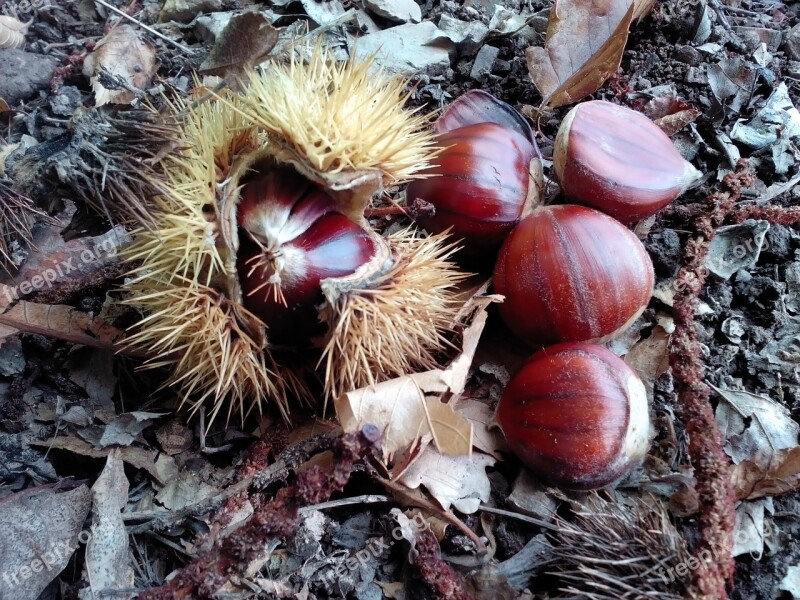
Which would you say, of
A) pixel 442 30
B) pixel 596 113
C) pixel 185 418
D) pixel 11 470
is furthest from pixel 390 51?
pixel 11 470

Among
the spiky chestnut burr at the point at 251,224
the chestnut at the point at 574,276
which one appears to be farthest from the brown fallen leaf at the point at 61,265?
the chestnut at the point at 574,276

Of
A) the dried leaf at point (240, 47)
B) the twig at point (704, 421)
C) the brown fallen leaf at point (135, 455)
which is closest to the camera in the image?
the twig at point (704, 421)

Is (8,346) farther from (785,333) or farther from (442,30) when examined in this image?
(785,333)

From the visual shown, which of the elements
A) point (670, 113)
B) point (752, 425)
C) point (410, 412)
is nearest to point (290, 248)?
point (410, 412)

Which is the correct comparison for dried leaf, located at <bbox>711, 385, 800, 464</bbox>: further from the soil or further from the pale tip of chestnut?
the pale tip of chestnut

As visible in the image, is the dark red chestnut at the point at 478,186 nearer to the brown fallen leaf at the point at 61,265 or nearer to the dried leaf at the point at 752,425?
the dried leaf at the point at 752,425

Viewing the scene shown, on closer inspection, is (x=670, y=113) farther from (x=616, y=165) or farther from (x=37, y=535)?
(x=37, y=535)

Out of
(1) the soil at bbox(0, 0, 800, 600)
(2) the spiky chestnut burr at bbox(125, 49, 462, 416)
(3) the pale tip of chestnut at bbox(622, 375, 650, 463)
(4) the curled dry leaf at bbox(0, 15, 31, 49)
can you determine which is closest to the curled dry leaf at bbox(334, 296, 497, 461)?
(2) the spiky chestnut burr at bbox(125, 49, 462, 416)

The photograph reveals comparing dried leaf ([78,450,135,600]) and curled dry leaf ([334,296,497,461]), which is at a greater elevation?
curled dry leaf ([334,296,497,461])
